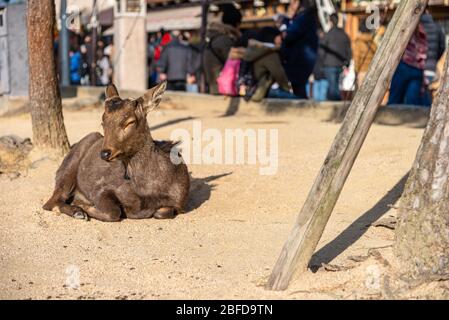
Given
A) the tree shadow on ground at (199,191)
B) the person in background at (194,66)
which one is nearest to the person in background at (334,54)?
the person in background at (194,66)

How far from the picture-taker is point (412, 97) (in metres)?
14.2

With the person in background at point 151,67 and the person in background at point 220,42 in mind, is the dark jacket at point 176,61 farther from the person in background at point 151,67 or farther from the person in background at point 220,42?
the person in background at point 220,42

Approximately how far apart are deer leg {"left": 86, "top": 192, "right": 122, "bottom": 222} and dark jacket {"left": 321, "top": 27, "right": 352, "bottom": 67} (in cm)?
880

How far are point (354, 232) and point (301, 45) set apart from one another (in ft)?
26.8

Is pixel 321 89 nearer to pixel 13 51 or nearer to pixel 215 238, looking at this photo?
pixel 13 51

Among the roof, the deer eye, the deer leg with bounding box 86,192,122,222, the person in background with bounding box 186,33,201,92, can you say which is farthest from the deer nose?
the roof

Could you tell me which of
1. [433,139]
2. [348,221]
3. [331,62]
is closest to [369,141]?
[348,221]

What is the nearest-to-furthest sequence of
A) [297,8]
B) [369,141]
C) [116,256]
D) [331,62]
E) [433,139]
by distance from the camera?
[433,139]
[116,256]
[369,141]
[297,8]
[331,62]

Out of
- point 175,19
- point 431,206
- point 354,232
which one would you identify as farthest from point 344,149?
point 175,19

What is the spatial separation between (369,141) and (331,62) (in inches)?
195

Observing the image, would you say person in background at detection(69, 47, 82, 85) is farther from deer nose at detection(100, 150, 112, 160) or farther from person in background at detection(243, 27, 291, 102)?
deer nose at detection(100, 150, 112, 160)

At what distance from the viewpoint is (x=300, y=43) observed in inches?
599

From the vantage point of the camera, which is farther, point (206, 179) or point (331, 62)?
point (331, 62)

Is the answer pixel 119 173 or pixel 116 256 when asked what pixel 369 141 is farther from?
pixel 116 256
